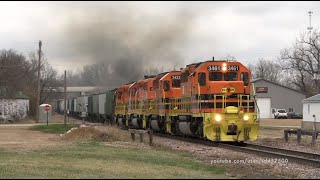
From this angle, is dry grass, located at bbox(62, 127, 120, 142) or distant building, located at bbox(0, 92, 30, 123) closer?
dry grass, located at bbox(62, 127, 120, 142)

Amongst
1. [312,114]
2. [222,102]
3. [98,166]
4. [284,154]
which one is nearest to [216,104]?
[222,102]

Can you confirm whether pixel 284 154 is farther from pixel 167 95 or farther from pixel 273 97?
pixel 273 97

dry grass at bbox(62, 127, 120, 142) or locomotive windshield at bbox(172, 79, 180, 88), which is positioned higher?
locomotive windshield at bbox(172, 79, 180, 88)

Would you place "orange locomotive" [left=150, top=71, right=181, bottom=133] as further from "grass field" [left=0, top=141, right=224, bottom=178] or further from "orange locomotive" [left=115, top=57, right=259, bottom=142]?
"grass field" [left=0, top=141, right=224, bottom=178]

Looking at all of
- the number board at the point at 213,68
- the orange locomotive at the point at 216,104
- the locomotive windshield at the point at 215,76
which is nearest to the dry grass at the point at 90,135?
the orange locomotive at the point at 216,104

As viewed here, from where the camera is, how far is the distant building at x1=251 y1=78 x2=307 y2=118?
8500 cm

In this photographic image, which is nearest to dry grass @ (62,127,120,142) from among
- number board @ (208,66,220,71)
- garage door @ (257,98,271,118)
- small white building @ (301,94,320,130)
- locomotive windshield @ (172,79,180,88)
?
locomotive windshield @ (172,79,180,88)

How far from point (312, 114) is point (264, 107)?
40.0 metres

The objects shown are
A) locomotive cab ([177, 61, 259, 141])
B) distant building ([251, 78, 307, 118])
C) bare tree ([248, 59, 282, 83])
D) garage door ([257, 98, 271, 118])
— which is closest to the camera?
locomotive cab ([177, 61, 259, 141])

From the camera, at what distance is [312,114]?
45.5 meters

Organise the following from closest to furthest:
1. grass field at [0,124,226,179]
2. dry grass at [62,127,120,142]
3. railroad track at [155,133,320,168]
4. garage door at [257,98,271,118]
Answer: grass field at [0,124,226,179] < railroad track at [155,133,320,168] < dry grass at [62,127,120,142] < garage door at [257,98,271,118]

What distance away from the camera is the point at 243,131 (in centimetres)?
2083

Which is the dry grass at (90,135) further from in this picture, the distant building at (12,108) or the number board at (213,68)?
the distant building at (12,108)

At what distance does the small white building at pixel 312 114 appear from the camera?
44.5 meters
